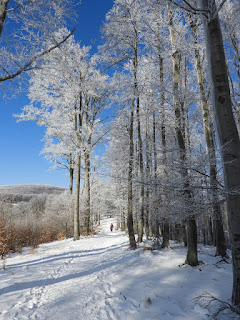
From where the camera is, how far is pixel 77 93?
1202cm

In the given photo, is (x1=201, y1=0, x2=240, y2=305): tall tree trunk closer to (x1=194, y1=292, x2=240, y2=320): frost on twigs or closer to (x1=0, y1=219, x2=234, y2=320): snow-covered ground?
(x1=194, y1=292, x2=240, y2=320): frost on twigs

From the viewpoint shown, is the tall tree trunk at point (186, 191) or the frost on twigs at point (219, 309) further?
the tall tree trunk at point (186, 191)

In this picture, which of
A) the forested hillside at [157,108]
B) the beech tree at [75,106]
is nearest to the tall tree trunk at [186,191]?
the forested hillside at [157,108]

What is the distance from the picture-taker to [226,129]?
2.71 meters

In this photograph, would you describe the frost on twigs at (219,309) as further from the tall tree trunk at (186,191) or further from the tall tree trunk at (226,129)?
the tall tree trunk at (186,191)

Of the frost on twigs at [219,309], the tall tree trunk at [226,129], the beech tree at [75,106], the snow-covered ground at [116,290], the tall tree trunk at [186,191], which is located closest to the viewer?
the frost on twigs at [219,309]

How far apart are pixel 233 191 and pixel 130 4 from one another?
8.93m

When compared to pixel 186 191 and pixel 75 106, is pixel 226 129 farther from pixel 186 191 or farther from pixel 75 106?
pixel 75 106

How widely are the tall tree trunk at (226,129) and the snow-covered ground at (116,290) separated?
0.99 meters

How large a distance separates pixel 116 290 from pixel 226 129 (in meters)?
3.57

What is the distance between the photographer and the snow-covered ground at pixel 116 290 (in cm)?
278

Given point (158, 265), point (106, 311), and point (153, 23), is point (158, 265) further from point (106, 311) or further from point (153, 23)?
point (153, 23)

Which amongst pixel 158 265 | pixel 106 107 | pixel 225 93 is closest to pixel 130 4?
pixel 106 107

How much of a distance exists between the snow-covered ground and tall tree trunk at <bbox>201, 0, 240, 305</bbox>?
0.99 metres
